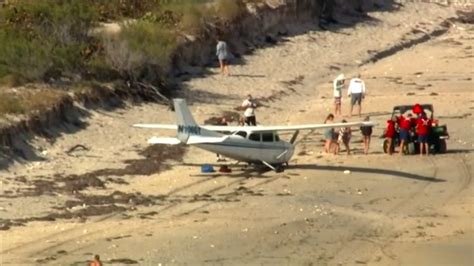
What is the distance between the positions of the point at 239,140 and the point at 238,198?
204cm

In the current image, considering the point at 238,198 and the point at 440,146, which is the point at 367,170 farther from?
the point at 238,198

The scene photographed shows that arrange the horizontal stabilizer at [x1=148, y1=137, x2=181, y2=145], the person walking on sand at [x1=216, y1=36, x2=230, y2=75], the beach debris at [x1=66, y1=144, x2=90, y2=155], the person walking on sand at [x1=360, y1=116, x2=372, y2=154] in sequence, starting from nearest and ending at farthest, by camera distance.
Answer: the horizontal stabilizer at [x1=148, y1=137, x2=181, y2=145]
the beach debris at [x1=66, y1=144, x2=90, y2=155]
the person walking on sand at [x1=360, y1=116, x2=372, y2=154]
the person walking on sand at [x1=216, y1=36, x2=230, y2=75]

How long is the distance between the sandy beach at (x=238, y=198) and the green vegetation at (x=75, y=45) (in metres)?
1.63

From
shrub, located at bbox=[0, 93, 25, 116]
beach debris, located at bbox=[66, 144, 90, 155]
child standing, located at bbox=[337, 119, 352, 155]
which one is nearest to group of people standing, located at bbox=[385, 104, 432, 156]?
child standing, located at bbox=[337, 119, 352, 155]

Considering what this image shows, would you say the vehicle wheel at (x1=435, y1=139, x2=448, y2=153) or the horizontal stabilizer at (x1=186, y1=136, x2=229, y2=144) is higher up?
the horizontal stabilizer at (x1=186, y1=136, x2=229, y2=144)

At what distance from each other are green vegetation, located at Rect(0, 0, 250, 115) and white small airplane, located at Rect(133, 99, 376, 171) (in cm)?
609

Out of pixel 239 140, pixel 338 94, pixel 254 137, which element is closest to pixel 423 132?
pixel 254 137

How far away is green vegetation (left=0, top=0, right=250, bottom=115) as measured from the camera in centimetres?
3894

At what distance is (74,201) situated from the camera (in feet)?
95.0

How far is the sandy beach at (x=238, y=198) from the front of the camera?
25344 mm

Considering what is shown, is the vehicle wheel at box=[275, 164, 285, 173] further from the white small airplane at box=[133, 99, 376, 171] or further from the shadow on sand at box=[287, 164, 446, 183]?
the shadow on sand at box=[287, 164, 446, 183]

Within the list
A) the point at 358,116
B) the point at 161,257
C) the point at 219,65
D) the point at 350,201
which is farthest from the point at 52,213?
the point at 219,65

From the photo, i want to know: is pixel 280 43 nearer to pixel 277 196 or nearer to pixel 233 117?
pixel 233 117

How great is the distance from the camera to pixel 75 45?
41438mm
